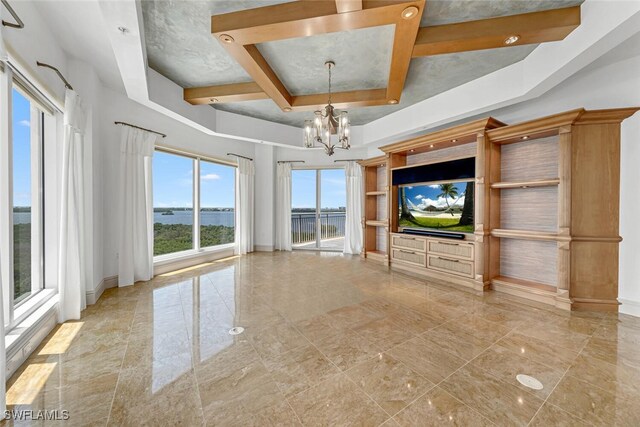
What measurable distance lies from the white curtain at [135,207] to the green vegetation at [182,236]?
1.94 feet

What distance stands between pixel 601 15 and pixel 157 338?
16.2 feet

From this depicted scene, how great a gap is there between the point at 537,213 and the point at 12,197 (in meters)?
5.68

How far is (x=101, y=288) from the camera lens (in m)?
3.41

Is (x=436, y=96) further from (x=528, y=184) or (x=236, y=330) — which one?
(x=236, y=330)

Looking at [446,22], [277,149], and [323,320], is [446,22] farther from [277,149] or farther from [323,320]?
[277,149]

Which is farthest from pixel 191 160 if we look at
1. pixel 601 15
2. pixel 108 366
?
pixel 601 15

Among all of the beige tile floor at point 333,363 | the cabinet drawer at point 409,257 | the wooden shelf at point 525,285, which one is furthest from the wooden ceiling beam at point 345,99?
the wooden shelf at point 525,285

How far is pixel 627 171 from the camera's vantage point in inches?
112

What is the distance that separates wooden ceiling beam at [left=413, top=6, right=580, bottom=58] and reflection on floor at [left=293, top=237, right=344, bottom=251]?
16.8 feet

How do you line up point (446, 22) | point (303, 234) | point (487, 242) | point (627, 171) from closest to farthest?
point (446, 22) < point (627, 171) < point (487, 242) < point (303, 234)

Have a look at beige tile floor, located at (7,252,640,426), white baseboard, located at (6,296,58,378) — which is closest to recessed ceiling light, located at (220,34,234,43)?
beige tile floor, located at (7,252,640,426)

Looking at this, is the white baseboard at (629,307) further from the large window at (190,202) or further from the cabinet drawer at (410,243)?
the large window at (190,202)

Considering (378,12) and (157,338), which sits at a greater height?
(378,12)

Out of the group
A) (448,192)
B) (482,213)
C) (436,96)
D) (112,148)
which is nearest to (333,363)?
(482,213)
